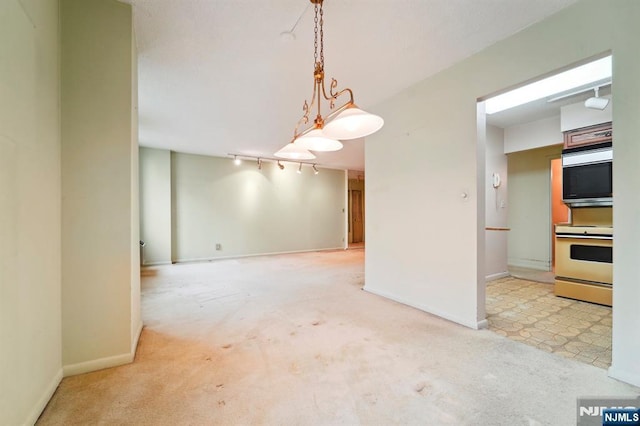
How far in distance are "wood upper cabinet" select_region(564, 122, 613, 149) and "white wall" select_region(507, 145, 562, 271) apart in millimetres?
1927

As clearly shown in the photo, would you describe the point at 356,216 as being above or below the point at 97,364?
above

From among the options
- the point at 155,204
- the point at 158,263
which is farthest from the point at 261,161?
the point at 158,263

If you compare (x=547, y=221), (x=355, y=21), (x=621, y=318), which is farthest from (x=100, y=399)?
(x=547, y=221)

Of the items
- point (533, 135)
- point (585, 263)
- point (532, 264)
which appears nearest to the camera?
point (585, 263)

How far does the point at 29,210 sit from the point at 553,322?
14.8 ft

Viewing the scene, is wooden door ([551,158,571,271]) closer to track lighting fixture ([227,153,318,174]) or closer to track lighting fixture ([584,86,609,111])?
track lighting fixture ([584,86,609,111])

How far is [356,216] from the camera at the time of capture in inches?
421

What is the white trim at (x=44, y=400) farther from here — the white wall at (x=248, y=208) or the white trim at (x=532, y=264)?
the white trim at (x=532, y=264)

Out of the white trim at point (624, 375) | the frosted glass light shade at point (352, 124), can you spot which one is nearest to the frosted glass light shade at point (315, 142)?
the frosted glass light shade at point (352, 124)

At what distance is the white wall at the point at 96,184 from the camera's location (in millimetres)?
1939

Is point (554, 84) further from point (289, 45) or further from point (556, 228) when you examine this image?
point (289, 45)

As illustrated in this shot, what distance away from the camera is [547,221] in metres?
5.38

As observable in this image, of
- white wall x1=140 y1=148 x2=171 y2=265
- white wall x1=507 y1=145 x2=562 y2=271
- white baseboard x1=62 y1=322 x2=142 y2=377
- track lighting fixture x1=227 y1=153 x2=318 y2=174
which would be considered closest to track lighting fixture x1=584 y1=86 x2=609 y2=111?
white wall x1=507 y1=145 x2=562 y2=271

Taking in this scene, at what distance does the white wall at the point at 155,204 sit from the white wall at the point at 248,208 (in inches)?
2.9
